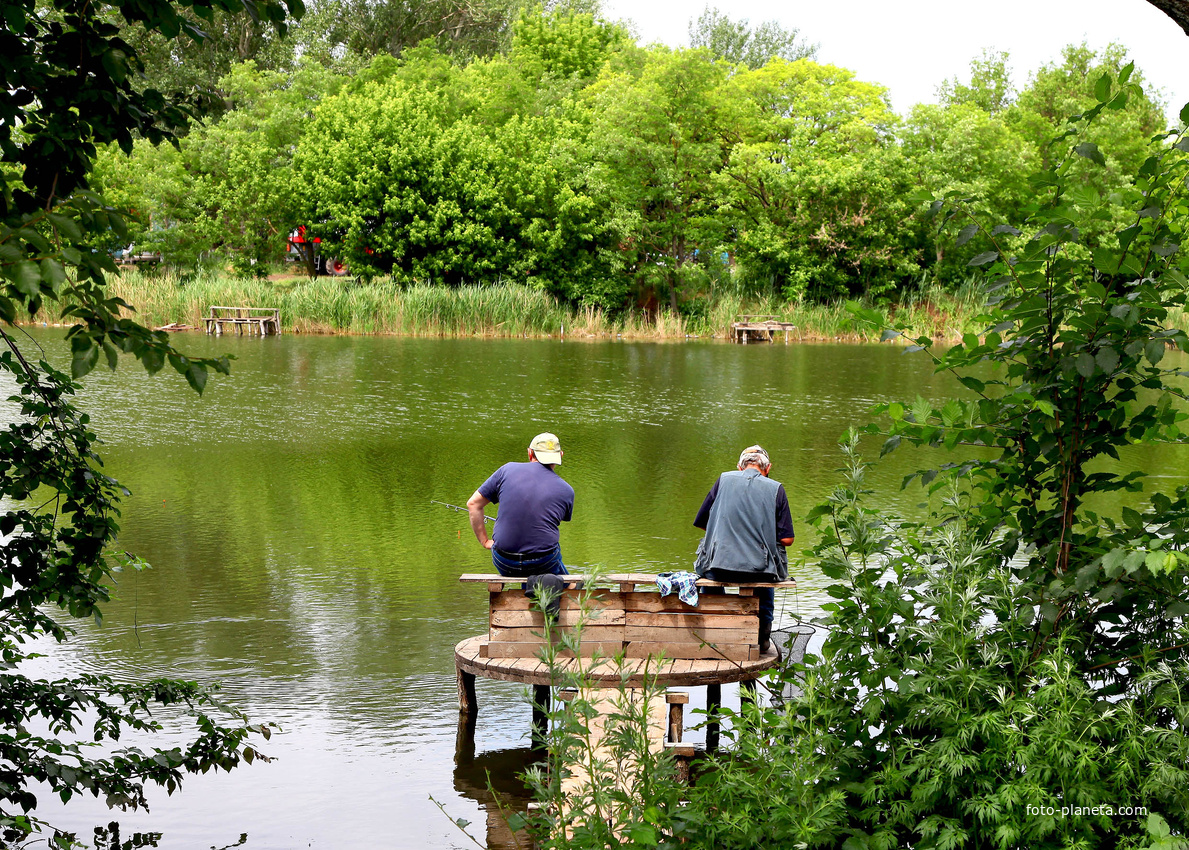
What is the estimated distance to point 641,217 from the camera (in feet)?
158

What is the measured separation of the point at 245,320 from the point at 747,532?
110 ft

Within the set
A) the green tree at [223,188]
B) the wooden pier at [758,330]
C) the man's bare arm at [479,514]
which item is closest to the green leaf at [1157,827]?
the man's bare arm at [479,514]

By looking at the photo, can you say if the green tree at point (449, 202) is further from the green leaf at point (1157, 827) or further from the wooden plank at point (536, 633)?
the green leaf at point (1157, 827)

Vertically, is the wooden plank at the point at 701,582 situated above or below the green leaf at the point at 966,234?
below

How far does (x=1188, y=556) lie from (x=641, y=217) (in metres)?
45.7

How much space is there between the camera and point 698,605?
263 inches

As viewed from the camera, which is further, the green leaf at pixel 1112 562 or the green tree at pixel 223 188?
the green tree at pixel 223 188

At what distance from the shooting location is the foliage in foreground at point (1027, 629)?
3543 millimetres

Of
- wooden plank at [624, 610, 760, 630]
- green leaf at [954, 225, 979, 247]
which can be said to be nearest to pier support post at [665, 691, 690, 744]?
wooden plank at [624, 610, 760, 630]

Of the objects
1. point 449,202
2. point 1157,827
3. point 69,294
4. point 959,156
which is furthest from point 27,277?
point 959,156

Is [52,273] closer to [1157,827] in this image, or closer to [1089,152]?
[1089,152]

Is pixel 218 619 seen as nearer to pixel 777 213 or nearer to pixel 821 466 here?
pixel 821 466

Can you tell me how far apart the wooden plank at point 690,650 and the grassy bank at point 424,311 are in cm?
3285

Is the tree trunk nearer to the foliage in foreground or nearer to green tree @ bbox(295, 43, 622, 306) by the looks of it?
the foliage in foreground
